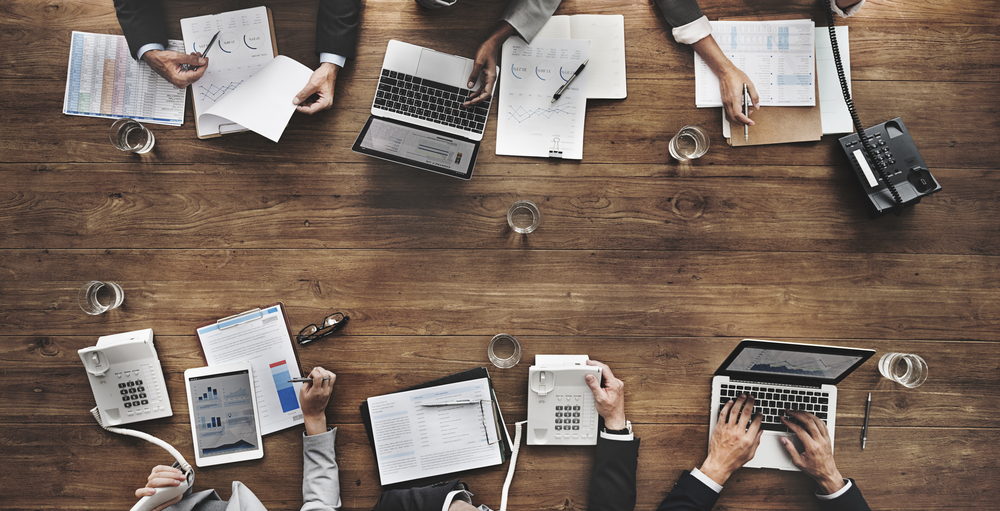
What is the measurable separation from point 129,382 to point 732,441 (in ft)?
7.25

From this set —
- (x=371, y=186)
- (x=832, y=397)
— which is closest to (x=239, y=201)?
(x=371, y=186)

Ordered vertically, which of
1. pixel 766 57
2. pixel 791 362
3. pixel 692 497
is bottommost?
pixel 692 497

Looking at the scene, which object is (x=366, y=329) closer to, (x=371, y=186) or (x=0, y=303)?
(x=371, y=186)

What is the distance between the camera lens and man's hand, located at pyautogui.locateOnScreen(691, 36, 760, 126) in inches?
73.7

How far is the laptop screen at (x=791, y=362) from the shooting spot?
165 cm

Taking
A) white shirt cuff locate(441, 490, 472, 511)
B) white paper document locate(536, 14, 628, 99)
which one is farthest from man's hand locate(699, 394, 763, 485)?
white paper document locate(536, 14, 628, 99)

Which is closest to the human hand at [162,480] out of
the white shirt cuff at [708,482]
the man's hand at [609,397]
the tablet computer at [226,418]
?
the tablet computer at [226,418]

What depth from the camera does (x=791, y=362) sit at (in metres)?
1.75

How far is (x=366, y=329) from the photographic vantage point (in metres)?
1.89

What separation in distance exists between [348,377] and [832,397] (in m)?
1.80

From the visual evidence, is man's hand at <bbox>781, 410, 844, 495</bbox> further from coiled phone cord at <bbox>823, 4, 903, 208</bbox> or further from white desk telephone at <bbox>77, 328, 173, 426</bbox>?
white desk telephone at <bbox>77, 328, 173, 426</bbox>

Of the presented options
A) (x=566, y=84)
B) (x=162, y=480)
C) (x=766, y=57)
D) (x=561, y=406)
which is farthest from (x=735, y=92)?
(x=162, y=480)

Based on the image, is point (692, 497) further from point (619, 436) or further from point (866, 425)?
point (866, 425)

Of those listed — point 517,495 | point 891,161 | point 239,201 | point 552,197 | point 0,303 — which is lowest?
point 517,495
